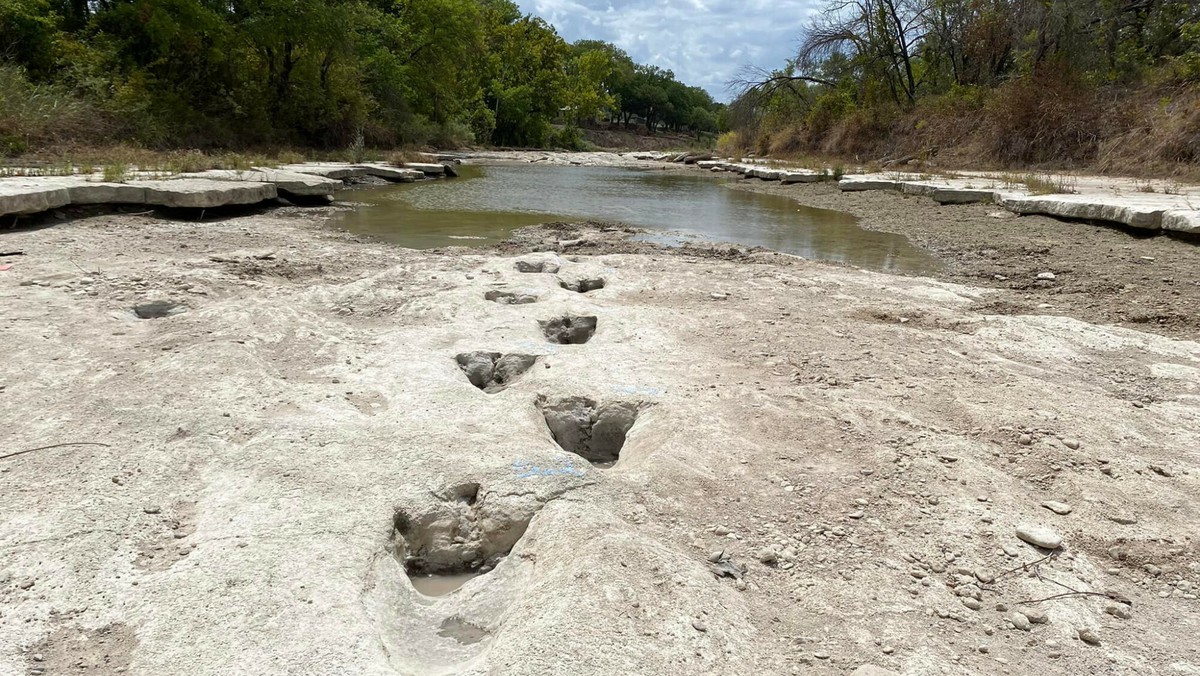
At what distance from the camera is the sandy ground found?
1.79 meters

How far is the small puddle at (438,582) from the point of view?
86.7 inches

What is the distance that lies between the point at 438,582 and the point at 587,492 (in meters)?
0.57

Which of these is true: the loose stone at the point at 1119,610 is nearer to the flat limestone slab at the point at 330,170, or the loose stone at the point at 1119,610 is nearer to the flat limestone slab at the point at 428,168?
the flat limestone slab at the point at 330,170

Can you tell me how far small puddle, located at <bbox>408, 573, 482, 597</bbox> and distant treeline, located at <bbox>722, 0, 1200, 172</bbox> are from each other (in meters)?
13.4

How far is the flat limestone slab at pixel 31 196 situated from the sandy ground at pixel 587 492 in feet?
7.37

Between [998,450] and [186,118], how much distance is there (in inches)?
748

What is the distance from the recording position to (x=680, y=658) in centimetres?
169

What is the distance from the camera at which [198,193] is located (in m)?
8.02

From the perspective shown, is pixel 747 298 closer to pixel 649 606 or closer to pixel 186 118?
pixel 649 606

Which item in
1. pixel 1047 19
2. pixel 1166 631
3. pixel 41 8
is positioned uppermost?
pixel 1047 19

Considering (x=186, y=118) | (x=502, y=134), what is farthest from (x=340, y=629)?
(x=502, y=134)

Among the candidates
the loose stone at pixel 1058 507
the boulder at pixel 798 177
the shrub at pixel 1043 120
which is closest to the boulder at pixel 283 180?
the loose stone at pixel 1058 507

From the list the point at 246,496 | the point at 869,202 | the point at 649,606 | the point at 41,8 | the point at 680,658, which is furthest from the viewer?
the point at 41,8

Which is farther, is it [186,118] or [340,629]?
[186,118]
